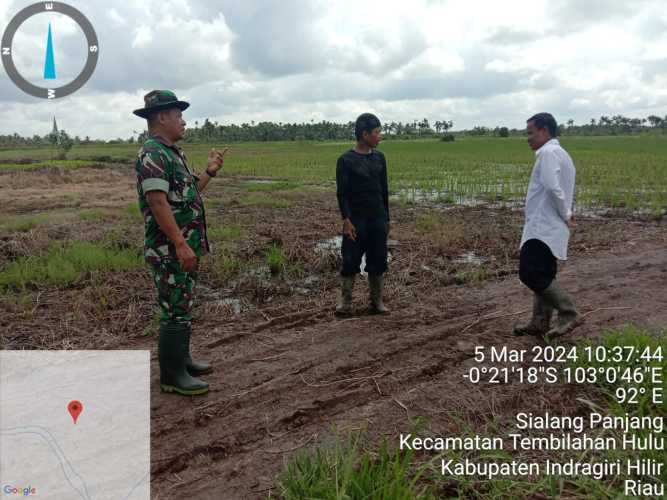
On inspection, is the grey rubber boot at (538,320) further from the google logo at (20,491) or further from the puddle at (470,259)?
the google logo at (20,491)

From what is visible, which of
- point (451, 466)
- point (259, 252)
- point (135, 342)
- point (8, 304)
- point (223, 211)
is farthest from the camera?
point (223, 211)

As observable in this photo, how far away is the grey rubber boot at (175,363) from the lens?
3.00 metres

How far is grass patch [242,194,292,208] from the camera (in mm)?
11508

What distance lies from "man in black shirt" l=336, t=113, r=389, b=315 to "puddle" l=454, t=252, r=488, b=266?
2.43m

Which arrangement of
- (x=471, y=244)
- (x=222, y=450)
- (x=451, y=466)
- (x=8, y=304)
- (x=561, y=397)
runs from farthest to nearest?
(x=471, y=244)
(x=8, y=304)
(x=561, y=397)
(x=222, y=450)
(x=451, y=466)

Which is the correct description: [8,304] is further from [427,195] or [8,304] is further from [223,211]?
[427,195]

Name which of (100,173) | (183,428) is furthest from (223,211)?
(100,173)

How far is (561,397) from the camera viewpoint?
2875mm

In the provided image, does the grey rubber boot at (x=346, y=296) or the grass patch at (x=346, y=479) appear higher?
the grey rubber boot at (x=346, y=296)

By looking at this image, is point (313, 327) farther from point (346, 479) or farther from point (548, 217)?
Result: point (346, 479)

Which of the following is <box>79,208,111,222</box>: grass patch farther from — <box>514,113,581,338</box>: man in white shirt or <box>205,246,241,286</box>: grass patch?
<box>514,113,581,338</box>: man in white shirt

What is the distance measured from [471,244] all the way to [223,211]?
5.87m

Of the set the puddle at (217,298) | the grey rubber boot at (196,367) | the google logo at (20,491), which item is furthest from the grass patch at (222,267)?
the google logo at (20,491)

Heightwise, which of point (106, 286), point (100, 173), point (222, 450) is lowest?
point (222, 450)
